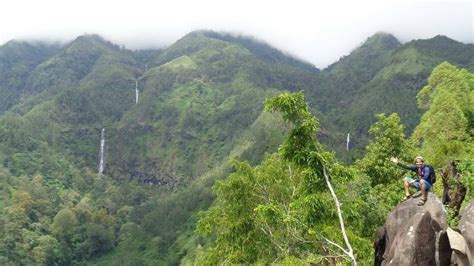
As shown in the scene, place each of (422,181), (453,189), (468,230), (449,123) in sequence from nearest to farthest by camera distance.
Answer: (468,230)
(422,181)
(453,189)
(449,123)

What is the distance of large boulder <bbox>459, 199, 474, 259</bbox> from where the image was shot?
14.1m

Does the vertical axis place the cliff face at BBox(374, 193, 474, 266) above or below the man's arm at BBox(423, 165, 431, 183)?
below

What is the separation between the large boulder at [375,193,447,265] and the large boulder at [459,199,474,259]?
0.70m

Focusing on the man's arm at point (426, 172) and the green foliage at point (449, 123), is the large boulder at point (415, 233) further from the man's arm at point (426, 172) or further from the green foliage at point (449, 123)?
the green foliage at point (449, 123)

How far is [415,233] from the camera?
14148 mm

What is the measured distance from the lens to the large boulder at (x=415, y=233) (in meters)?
14.0

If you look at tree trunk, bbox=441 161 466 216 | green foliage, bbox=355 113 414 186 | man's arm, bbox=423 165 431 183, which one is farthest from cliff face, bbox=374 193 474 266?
green foliage, bbox=355 113 414 186

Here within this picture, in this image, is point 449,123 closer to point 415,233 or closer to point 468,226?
point 468,226

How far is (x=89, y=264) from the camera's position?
160 m

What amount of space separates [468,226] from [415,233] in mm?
1761

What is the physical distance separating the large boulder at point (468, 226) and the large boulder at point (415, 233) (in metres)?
0.70

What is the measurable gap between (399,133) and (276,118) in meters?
167

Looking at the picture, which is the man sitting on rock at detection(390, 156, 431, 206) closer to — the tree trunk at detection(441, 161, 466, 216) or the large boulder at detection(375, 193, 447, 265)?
the large boulder at detection(375, 193, 447, 265)

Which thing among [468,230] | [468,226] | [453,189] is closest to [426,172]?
[468,226]
